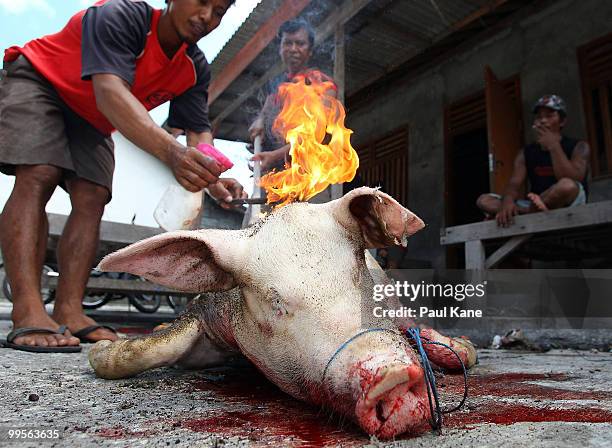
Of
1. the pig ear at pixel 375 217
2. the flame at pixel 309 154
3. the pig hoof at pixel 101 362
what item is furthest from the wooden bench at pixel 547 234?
the pig hoof at pixel 101 362

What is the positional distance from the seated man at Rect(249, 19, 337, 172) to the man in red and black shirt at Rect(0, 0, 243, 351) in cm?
76

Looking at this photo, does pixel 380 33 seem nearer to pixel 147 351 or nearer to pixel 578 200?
pixel 578 200

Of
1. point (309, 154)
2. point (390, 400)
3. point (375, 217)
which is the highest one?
point (309, 154)

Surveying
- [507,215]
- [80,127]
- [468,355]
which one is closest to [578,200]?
[507,215]

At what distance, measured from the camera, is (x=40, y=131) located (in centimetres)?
318

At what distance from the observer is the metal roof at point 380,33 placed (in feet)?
19.1

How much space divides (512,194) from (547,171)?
2.73 feet

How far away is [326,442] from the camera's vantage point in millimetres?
1229

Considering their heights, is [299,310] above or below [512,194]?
below

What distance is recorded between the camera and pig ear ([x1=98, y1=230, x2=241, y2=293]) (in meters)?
1.74

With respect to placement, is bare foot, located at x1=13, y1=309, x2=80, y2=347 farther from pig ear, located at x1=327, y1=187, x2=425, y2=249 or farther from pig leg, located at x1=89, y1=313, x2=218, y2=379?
pig ear, located at x1=327, y1=187, x2=425, y2=249

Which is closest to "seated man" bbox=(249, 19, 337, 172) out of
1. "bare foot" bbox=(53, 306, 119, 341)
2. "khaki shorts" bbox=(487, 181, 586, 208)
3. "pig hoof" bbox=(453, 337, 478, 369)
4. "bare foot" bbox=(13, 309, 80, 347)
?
"bare foot" bbox=(53, 306, 119, 341)

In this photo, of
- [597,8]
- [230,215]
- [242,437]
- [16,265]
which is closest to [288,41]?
[16,265]

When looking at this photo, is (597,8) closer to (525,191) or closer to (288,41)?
(525,191)
